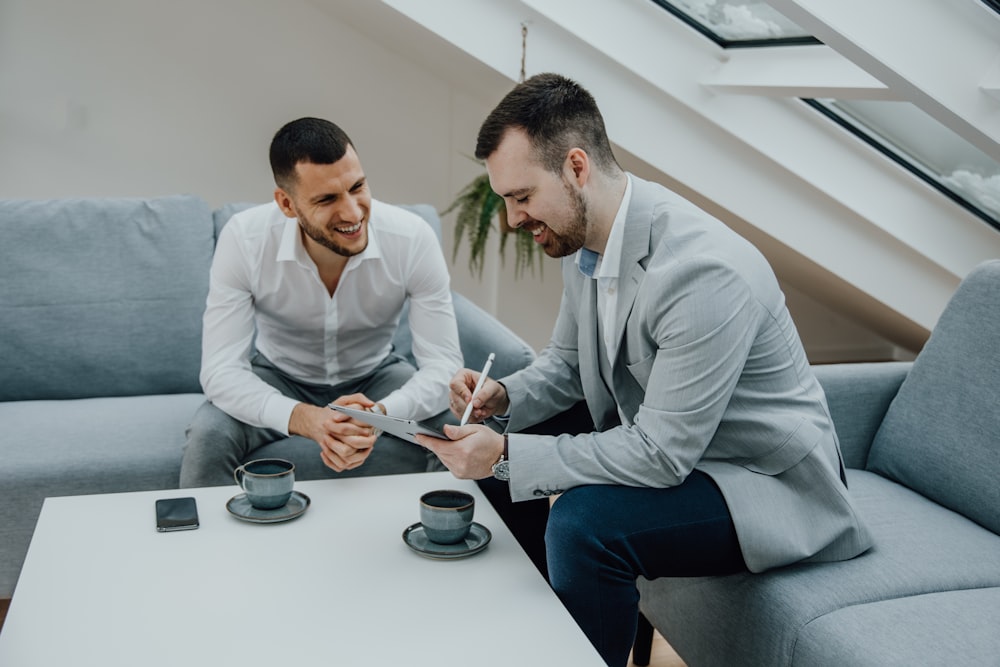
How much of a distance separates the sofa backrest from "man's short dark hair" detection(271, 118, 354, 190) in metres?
1.19

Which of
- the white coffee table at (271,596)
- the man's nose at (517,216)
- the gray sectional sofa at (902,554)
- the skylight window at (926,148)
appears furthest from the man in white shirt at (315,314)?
the skylight window at (926,148)

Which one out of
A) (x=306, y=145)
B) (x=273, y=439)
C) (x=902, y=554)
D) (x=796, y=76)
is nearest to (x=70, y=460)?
(x=273, y=439)

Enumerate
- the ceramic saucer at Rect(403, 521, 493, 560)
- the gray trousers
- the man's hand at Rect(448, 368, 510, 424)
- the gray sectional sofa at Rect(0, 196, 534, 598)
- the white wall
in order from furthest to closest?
the white wall, the gray sectional sofa at Rect(0, 196, 534, 598), the gray trousers, the man's hand at Rect(448, 368, 510, 424), the ceramic saucer at Rect(403, 521, 493, 560)

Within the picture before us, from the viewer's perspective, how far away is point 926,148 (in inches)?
103

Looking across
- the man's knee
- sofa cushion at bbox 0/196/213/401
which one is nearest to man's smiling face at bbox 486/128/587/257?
the man's knee

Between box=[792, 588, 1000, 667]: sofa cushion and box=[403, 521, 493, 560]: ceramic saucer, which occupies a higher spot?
box=[403, 521, 493, 560]: ceramic saucer

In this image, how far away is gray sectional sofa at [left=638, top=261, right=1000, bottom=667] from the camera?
1.24 metres

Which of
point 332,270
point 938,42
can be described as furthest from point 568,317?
point 938,42

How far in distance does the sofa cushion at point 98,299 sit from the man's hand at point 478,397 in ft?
2.93

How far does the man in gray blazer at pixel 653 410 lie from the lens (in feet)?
4.30

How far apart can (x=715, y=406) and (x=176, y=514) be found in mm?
802

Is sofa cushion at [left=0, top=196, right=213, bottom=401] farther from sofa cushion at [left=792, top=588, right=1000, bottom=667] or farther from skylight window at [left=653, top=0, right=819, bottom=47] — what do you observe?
sofa cushion at [left=792, top=588, right=1000, bottom=667]

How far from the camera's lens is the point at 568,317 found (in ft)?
5.64

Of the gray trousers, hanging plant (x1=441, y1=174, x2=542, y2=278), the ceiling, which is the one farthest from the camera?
hanging plant (x1=441, y1=174, x2=542, y2=278)
